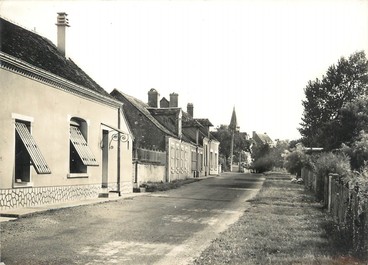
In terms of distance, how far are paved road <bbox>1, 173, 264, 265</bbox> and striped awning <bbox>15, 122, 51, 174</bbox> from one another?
1.55 m

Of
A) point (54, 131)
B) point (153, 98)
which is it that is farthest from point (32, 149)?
point (153, 98)

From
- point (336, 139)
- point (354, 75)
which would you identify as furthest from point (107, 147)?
point (354, 75)

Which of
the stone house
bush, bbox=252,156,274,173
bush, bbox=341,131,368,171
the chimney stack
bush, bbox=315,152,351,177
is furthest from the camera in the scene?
bush, bbox=252,156,274,173

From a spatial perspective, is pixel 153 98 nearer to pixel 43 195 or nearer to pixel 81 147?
pixel 81 147

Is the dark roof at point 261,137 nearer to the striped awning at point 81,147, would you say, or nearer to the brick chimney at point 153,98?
the brick chimney at point 153,98

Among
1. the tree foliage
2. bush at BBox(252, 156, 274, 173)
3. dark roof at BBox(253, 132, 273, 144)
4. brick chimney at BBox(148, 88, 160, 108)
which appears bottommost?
bush at BBox(252, 156, 274, 173)

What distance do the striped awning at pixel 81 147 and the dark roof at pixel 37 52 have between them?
2113 mm

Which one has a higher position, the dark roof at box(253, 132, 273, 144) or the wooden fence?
the dark roof at box(253, 132, 273, 144)

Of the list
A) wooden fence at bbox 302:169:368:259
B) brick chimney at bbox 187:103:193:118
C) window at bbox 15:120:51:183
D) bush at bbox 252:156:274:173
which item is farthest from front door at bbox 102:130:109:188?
bush at bbox 252:156:274:173

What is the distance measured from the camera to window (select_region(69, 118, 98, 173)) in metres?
16.8

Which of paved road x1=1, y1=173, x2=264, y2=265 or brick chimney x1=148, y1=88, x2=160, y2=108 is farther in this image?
brick chimney x1=148, y1=88, x2=160, y2=108

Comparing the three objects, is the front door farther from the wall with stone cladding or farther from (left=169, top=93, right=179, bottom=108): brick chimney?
A: (left=169, top=93, right=179, bottom=108): brick chimney

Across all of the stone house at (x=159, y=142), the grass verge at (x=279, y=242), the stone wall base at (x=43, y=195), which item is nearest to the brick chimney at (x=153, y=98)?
the stone house at (x=159, y=142)

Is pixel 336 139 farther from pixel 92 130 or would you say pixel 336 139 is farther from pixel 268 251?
pixel 268 251
